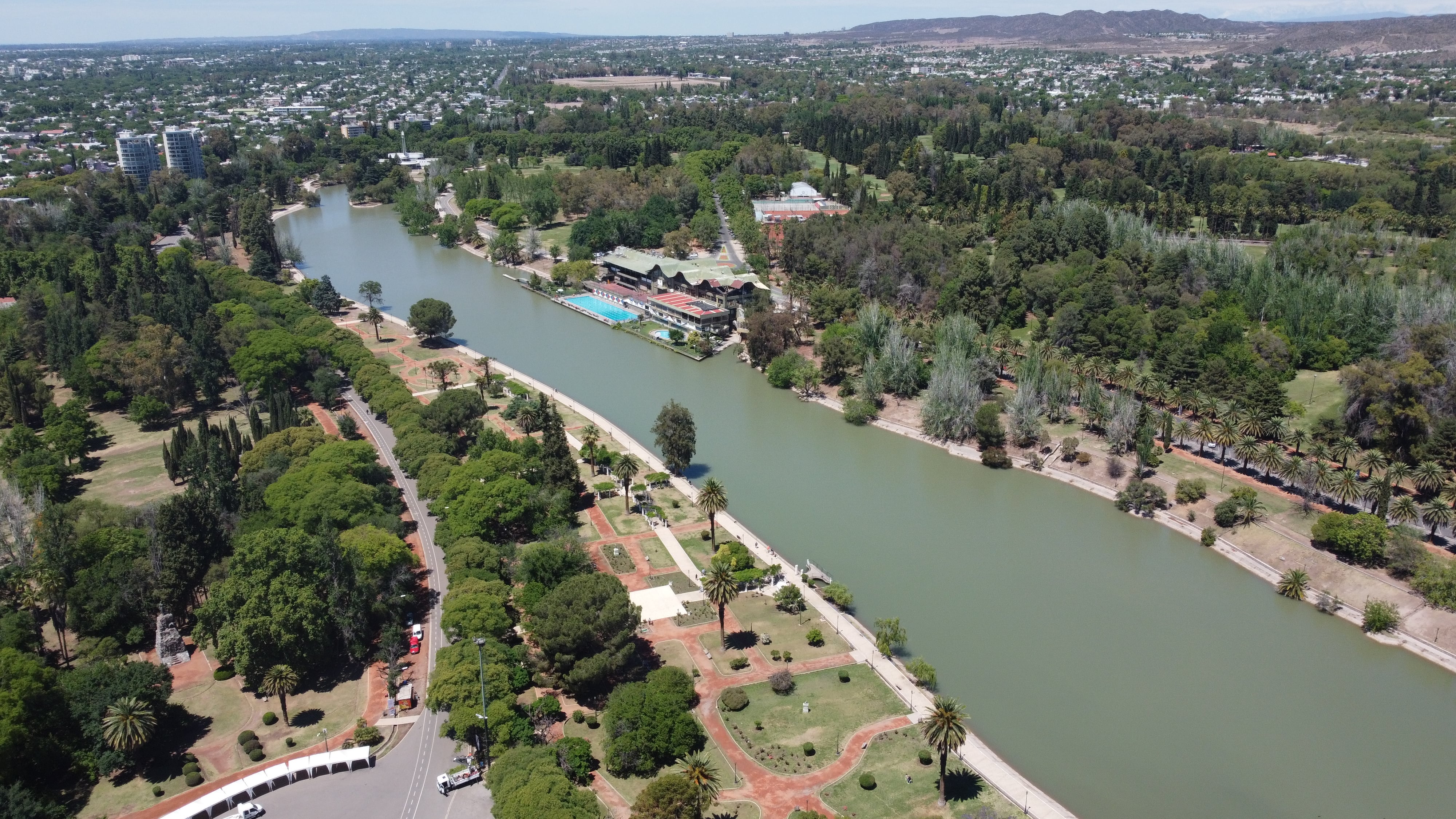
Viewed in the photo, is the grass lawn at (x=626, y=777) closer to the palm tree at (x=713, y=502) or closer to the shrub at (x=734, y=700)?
the shrub at (x=734, y=700)

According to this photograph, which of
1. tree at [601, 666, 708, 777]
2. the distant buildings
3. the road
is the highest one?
the distant buildings

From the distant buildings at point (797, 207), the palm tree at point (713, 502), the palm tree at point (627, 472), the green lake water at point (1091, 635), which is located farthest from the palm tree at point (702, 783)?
the distant buildings at point (797, 207)

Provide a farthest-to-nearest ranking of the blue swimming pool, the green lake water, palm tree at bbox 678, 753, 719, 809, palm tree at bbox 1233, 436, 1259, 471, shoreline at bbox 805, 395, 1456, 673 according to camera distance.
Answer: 1. the blue swimming pool
2. palm tree at bbox 1233, 436, 1259, 471
3. shoreline at bbox 805, 395, 1456, 673
4. the green lake water
5. palm tree at bbox 678, 753, 719, 809

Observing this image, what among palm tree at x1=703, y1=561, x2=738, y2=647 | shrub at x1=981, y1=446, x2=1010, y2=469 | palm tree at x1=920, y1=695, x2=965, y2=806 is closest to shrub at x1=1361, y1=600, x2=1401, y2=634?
shrub at x1=981, y1=446, x2=1010, y2=469

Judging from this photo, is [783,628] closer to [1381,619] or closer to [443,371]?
[1381,619]

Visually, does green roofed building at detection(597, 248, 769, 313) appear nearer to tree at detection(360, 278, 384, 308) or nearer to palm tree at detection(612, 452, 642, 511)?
tree at detection(360, 278, 384, 308)

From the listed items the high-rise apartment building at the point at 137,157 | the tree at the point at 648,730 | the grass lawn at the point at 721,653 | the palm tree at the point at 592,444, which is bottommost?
the grass lawn at the point at 721,653

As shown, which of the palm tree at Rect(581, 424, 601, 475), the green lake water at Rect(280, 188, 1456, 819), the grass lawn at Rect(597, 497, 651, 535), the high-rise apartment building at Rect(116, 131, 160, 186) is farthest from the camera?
the high-rise apartment building at Rect(116, 131, 160, 186)
